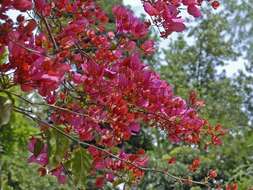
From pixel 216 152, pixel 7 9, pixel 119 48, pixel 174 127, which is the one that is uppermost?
pixel 7 9

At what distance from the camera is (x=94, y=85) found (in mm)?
1516

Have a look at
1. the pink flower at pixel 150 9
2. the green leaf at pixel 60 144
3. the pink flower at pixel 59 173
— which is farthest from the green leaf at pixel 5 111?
the pink flower at pixel 59 173

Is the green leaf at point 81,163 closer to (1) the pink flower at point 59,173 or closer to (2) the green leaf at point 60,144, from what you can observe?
(2) the green leaf at point 60,144

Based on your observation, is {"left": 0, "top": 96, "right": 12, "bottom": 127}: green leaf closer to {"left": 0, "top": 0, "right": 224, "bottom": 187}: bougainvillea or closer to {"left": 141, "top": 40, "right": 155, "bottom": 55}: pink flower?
{"left": 0, "top": 0, "right": 224, "bottom": 187}: bougainvillea

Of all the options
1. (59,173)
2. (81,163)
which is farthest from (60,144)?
(59,173)

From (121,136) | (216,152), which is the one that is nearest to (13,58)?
(121,136)

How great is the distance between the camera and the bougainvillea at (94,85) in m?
1.23

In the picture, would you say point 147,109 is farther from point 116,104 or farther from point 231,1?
point 231,1

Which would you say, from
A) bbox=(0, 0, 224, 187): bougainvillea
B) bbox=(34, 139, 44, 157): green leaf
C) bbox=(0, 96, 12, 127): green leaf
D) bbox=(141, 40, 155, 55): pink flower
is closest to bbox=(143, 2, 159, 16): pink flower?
bbox=(0, 0, 224, 187): bougainvillea

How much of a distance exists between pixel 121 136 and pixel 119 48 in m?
0.30

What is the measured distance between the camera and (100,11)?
1.94m

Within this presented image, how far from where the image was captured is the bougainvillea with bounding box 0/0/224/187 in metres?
1.23

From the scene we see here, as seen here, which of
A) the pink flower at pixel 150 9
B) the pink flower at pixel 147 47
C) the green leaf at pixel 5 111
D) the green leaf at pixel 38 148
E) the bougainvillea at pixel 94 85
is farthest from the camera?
the pink flower at pixel 147 47

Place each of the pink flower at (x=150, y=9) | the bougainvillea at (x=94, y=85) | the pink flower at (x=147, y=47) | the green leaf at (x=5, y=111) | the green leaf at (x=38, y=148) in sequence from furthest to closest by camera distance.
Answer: the pink flower at (x=147, y=47) < the pink flower at (x=150, y=9) < the green leaf at (x=38, y=148) < the bougainvillea at (x=94, y=85) < the green leaf at (x=5, y=111)
